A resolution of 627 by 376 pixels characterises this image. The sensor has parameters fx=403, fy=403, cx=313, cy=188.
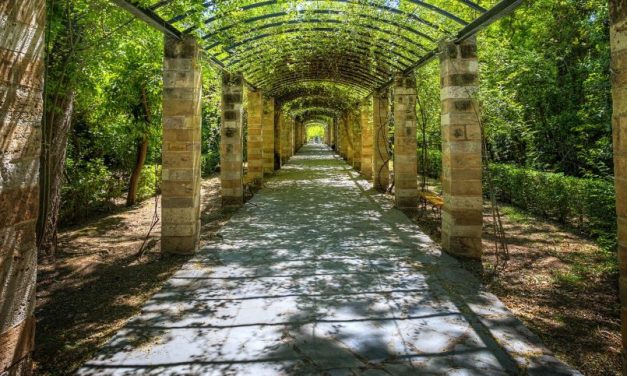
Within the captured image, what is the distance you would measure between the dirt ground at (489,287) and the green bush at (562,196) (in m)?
0.47

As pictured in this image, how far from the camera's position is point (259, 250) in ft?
19.6

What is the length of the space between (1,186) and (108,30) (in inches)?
187

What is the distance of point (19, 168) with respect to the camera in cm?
212

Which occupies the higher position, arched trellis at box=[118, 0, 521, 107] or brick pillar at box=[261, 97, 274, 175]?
arched trellis at box=[118, 0, 521, 107]

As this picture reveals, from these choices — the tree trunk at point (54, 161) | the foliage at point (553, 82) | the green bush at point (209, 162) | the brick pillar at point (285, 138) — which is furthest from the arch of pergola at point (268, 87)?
the brick pillar at point (285, 138)

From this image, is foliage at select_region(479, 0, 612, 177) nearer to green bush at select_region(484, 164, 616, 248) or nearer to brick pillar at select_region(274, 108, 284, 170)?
green bush at select_region(484, 164, 616, 248)

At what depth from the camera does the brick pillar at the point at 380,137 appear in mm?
11969

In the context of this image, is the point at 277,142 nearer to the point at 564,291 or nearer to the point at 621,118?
the point at 564,291

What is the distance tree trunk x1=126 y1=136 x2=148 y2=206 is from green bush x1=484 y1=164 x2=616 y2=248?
30.8 feet

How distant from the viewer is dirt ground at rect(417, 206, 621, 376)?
10.4ft

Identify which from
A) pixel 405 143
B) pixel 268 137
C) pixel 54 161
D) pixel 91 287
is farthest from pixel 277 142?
pixel 91 287

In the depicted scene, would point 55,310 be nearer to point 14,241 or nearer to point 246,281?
point 246,281

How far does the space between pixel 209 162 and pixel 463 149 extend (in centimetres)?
1436

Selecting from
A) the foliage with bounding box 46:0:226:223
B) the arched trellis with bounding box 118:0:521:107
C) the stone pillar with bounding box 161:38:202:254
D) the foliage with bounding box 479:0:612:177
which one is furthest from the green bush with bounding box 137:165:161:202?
the foliage with bounding box 479:0:612:177
